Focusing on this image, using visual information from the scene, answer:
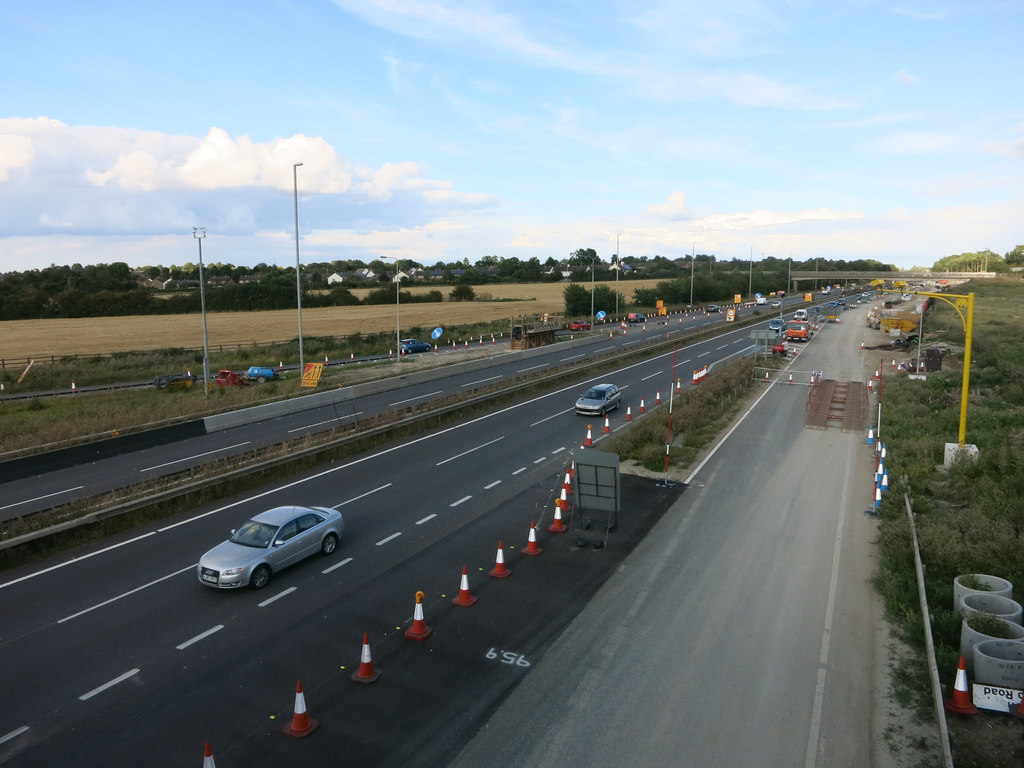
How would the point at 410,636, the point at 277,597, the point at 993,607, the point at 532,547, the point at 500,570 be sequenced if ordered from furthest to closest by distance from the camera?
the point at 532,547, the point at 500,570, the point at 277,597, the point at 410,636, the point at 993,607

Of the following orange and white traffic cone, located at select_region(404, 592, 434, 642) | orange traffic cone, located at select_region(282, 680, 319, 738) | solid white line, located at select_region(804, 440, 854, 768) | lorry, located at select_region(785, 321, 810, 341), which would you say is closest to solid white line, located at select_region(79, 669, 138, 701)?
orange traffic cone, located at select_region(282, 680, 319, 738)

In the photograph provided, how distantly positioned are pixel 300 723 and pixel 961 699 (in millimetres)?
9248

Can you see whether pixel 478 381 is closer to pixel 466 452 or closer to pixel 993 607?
pixel 466 452

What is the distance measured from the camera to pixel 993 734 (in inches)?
356

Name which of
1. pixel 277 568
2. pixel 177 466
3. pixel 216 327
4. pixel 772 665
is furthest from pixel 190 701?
pixel 216 327

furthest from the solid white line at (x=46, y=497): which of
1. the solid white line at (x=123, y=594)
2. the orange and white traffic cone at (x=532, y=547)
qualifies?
the orange and white traffic cone at (x=532, y=547)

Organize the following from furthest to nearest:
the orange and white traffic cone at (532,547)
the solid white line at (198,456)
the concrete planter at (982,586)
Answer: the solid white line at (198,456), the orange and white traffic cone at (532,547), the concrete planter at (982,586)

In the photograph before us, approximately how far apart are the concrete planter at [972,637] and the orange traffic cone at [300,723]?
32.1 ft

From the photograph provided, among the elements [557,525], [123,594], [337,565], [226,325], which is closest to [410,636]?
[337,565]

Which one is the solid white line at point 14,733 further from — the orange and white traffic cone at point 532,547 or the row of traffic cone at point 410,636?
the orange and white traffic cone at point 532,547

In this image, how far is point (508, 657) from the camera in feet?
36.6

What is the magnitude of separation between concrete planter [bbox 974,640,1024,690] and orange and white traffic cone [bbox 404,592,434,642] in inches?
335

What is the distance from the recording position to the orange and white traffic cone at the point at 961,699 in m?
9.51

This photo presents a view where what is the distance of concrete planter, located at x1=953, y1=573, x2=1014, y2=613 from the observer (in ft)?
39.1
